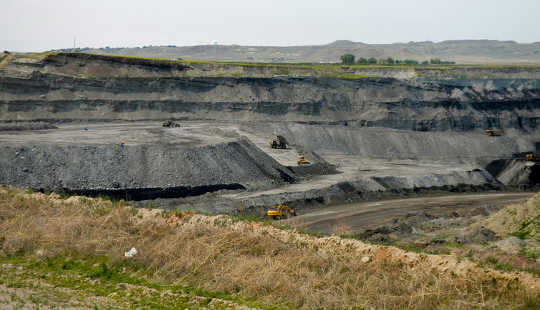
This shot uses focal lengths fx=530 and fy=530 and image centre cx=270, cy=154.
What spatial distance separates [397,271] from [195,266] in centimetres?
657

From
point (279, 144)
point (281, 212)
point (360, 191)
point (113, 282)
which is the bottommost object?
point (360, 191)

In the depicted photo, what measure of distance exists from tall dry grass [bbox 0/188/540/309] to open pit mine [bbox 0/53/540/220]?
14092 millimetres

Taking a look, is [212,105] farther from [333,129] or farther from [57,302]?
[57,302]

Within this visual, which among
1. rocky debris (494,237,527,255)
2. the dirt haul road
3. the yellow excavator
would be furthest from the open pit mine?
rocky debris (494,237,527,255)

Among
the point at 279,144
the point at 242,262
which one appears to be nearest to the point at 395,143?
the point at 279,144

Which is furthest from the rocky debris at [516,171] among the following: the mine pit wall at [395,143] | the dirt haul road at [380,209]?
the mine pit wall at [395,143]

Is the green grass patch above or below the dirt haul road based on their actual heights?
above

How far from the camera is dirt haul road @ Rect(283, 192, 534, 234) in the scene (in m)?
32.6

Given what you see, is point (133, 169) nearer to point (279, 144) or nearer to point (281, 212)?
point (281, 212)

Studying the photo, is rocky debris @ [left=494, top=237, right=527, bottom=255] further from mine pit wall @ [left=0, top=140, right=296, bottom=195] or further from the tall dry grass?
mine pit wall @ [left=0, top=140, right=296, bottom=195]

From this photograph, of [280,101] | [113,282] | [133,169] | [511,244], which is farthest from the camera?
[280,101]

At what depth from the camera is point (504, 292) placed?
50.3ft

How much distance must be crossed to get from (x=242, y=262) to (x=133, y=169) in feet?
76.0

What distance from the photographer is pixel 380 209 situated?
37.2 m
